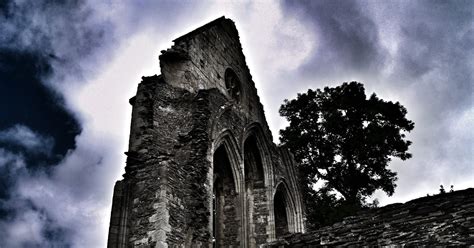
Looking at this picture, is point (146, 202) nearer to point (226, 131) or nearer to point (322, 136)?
point (226, 131)

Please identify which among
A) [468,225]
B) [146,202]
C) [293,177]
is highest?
[293,177]

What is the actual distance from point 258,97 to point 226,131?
14.5 ft

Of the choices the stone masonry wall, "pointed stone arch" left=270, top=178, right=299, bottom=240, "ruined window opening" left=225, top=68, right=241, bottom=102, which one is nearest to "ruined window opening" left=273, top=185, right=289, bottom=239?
"pointed stone arch" left=270, top=178, right=299, bottom=240

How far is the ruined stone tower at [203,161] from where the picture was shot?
10.2m

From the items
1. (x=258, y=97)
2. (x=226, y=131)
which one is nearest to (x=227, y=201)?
(x=226, y=131)

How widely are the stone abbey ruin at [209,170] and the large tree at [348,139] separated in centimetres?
153

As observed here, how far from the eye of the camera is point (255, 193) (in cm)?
1475

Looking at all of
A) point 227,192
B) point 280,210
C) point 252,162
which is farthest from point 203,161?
point 280,210

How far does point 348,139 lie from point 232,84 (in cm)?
461

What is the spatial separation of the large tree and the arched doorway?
3.06m

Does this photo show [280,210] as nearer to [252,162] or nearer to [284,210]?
[284,210]

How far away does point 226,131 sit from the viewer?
13.3 metres

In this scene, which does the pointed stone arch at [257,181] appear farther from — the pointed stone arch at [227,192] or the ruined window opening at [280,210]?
the ruined window opening at [280,210]

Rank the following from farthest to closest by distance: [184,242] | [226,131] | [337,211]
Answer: [337,211]
[226,131]
[184,242]
